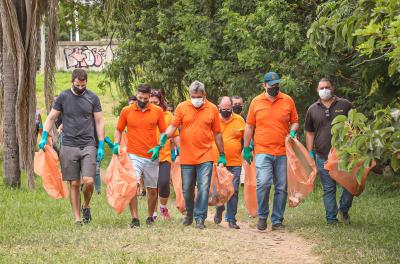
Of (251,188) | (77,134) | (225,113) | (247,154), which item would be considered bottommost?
(251,188)

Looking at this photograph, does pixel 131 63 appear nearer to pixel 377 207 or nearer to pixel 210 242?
pixel 377 207

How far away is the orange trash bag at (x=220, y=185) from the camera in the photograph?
12102 millimetres

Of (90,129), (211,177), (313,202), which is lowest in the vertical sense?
(313,202)

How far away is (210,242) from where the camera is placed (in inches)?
399

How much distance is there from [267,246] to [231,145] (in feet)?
7.83

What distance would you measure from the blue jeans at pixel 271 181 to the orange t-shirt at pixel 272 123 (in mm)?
107

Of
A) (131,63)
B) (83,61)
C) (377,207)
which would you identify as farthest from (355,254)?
(83,61)

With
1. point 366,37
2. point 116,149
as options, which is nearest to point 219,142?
point 116,149

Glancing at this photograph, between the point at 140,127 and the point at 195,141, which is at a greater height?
the point at 140,127

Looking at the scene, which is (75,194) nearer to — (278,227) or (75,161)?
(75,161)

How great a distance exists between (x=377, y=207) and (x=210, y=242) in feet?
17.8

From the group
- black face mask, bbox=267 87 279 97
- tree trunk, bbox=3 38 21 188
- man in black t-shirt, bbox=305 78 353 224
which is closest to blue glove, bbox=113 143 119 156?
black face mask, bbox=267 87 279 97

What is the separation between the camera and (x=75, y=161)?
1140cm

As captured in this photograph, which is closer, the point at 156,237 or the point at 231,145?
the point at 156,237
